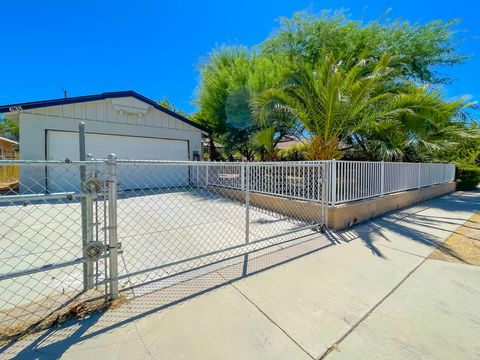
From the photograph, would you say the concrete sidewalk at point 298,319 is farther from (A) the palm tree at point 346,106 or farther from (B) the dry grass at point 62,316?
(A) the palm tree at point 346,106

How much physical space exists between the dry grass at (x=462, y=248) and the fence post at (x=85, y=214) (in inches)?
188

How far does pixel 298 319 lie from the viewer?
217 cm

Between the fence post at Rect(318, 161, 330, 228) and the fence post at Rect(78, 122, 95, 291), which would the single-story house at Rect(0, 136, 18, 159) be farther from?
the fence post at Rect(318, 161, 330, 228)

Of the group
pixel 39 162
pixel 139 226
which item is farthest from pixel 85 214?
pixel 139 226

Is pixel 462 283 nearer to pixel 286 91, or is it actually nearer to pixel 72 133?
pixel 286 91

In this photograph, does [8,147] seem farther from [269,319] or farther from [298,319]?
[298,319]

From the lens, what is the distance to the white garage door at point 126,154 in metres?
8.55

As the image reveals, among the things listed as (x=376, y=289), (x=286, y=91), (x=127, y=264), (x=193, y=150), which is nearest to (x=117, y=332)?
(x=127, y=264)

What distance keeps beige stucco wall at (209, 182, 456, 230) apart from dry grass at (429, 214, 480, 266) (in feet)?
5.17

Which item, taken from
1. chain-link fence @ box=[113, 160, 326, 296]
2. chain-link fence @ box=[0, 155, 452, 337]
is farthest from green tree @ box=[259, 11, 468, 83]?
chain-link fence @ box=[113, 160, 326, 296]

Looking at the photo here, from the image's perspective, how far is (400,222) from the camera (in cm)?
571

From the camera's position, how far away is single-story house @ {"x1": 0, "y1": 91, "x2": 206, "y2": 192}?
8.10 metres

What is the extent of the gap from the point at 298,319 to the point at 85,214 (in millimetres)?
2316

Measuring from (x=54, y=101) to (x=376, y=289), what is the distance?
10.7 m
